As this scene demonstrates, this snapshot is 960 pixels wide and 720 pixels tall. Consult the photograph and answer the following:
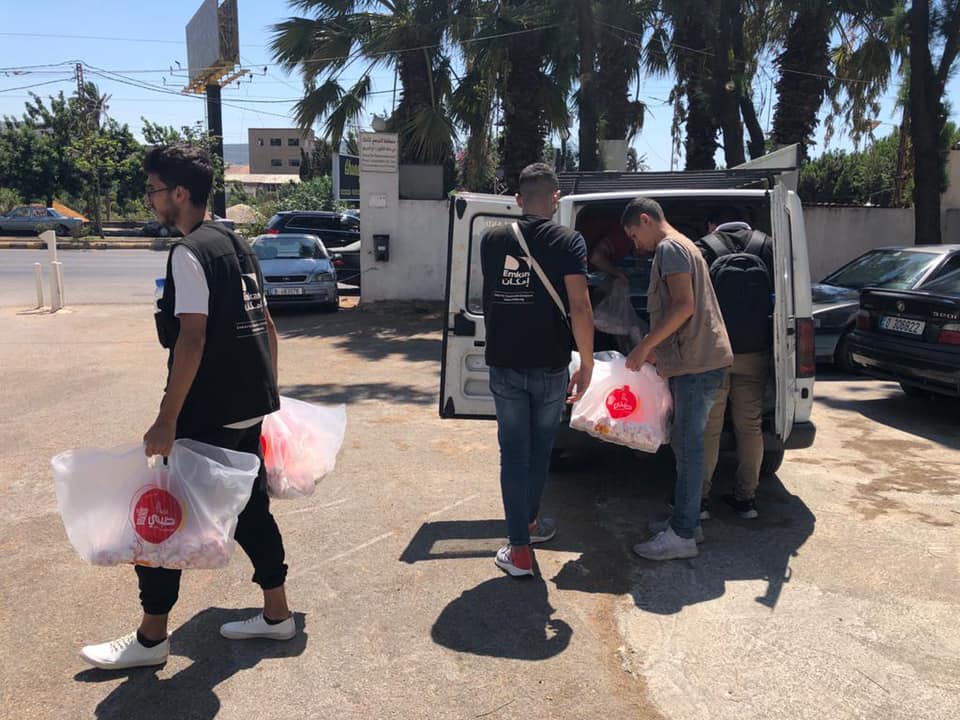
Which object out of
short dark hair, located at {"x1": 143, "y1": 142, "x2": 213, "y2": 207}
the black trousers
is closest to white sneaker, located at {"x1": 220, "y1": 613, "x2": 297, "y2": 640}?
the black trousers

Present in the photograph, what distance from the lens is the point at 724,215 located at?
5.19 metres

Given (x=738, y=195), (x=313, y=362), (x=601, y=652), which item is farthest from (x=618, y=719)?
(x=313, y=362)

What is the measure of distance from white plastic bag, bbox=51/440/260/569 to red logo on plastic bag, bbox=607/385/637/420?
6.48 ft

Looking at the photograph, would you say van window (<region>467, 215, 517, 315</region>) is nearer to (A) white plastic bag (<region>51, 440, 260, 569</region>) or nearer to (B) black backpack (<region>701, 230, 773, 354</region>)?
(B) black backpack (<region>701, 230, 773, 354</region>)

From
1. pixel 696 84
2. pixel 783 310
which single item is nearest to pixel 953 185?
pixel 696 84

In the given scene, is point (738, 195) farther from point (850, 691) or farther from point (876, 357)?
point (876, 357)

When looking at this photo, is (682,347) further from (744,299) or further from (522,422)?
(522,422)

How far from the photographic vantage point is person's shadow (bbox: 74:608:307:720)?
2807mm

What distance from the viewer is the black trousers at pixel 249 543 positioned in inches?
117

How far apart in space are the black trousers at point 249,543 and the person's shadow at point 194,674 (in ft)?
0.80

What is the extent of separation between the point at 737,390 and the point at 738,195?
1235 millimetres

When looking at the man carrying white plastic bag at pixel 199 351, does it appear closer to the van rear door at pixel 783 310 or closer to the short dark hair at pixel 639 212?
the short dark hair at pixel 639 212

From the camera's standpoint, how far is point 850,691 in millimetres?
2963

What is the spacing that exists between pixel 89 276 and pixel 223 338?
19252 millimetres
